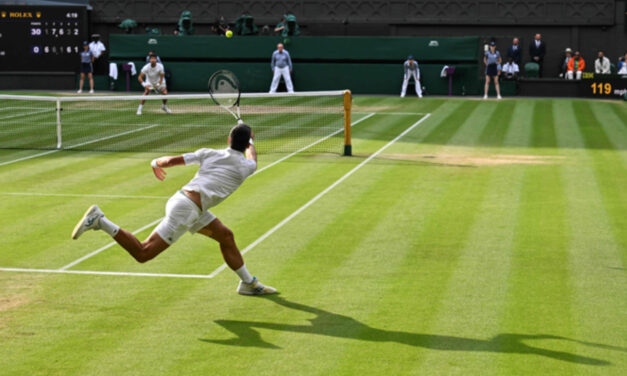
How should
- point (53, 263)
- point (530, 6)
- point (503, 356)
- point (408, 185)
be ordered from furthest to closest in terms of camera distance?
1. point (530, 6)
2. point (408, 185)
3. point (53, 263)
4. point (503, 356)

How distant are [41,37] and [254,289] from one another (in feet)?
120

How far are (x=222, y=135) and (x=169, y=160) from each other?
653 inches

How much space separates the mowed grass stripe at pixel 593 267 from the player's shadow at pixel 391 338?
0.96 feet

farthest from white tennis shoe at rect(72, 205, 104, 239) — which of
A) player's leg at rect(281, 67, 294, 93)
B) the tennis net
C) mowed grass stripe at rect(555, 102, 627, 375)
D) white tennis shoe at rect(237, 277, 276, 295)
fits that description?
player's leg at rect(281, 67, 294, 93)

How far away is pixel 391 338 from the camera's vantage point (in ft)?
28.7

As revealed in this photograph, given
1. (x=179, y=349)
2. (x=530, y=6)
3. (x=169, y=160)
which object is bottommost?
(x=179, y=349)

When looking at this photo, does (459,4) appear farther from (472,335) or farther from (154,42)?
(472,335)

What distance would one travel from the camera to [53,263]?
11719 mm

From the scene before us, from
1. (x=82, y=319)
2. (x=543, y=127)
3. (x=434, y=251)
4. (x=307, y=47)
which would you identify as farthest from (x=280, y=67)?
(x=82, y=319)

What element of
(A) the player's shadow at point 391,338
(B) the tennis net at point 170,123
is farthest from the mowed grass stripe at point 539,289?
(B) the tennis net at point 170,123

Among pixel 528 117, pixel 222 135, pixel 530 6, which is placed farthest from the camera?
pixel 530 6

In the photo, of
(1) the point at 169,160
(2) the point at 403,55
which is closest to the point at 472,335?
(1) the point at 169,160

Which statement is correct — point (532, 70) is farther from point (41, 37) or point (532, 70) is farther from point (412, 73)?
point (41, 37)

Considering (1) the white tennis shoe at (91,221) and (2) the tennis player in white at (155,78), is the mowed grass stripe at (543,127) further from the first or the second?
(1) the white tennis shoe at (91,221)
